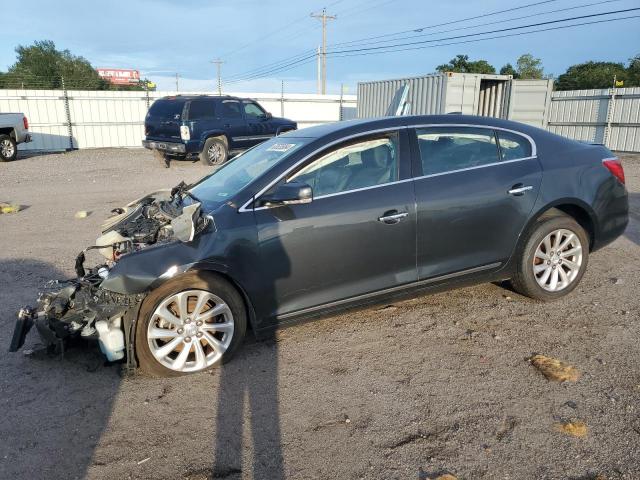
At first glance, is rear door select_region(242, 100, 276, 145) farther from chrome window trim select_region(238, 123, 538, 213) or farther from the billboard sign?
the billboard sign

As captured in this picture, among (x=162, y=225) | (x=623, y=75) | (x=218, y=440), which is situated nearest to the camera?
(x=218, y=440)

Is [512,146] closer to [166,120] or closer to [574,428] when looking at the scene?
[574,428]

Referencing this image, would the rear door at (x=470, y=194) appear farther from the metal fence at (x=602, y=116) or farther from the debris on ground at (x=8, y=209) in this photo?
the metal fence at (x=602, y=116)

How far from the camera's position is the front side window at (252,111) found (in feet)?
54.2

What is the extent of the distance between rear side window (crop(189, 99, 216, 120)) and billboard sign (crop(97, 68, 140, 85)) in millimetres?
51277

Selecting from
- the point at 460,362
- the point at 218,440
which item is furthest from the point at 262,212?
the point at 460,362

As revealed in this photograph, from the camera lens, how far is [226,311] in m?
3.67

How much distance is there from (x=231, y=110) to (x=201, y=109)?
40.7 inches

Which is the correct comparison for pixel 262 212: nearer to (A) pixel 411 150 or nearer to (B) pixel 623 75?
(A) pixel 411 150

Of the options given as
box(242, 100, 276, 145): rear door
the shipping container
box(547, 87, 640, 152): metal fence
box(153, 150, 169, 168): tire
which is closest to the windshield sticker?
the shipping container

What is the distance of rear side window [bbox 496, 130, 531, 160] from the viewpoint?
14.8 ft

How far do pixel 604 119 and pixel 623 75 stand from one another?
27.0 meters

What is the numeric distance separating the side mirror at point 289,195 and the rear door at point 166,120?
1247 centimetres

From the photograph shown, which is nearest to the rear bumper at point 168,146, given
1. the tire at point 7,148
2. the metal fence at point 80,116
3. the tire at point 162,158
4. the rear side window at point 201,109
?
the tire at point 162,158
